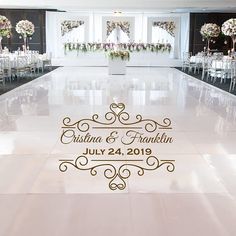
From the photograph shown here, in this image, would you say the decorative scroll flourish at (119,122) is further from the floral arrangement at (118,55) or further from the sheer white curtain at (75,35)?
the sheer white curtain at (75,35)

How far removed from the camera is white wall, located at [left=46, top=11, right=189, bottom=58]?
21.7 m

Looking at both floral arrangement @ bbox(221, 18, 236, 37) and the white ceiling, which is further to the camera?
the white ceiling

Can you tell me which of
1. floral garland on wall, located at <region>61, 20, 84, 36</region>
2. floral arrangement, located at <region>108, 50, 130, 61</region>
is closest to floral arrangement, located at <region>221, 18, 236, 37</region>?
floral arrangement, located at <region>108, 50, 130, 61</region>

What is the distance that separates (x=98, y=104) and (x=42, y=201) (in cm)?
528

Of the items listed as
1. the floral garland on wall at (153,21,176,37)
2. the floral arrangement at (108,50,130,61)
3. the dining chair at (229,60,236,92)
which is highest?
the floral garland on wall at (153,21,176,37)

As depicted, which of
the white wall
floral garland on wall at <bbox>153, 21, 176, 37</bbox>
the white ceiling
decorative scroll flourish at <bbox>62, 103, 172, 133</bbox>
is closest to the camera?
decorative scroll flourish at <bbox>62, 103, 172, 133</bbox>

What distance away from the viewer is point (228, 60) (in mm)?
12414

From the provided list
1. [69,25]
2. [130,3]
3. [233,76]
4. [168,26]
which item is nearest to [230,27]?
[233,76]

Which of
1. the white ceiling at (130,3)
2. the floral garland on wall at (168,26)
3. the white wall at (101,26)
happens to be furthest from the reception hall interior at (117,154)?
the floral garland on wall at (168,26)

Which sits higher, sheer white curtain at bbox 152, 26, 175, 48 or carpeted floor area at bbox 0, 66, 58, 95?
sheer white curtain at bbox 152, 26, 175, 48

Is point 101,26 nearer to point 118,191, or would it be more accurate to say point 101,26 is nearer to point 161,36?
point 161,36

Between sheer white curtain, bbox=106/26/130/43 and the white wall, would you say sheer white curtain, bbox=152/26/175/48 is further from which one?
sheer white curtain, bbox=106/26/130/43

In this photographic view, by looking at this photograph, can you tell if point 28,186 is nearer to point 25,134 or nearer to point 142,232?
point 142,232

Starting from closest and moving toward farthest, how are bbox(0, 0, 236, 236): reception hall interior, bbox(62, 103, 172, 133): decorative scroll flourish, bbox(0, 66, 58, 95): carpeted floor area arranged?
bbox(0, 0, 236, 236): reception hall interior, bbox(62, 103, 172, 133): decorative scroll flourish, bbox(0, 66, 58, 95): carpeted floor area
